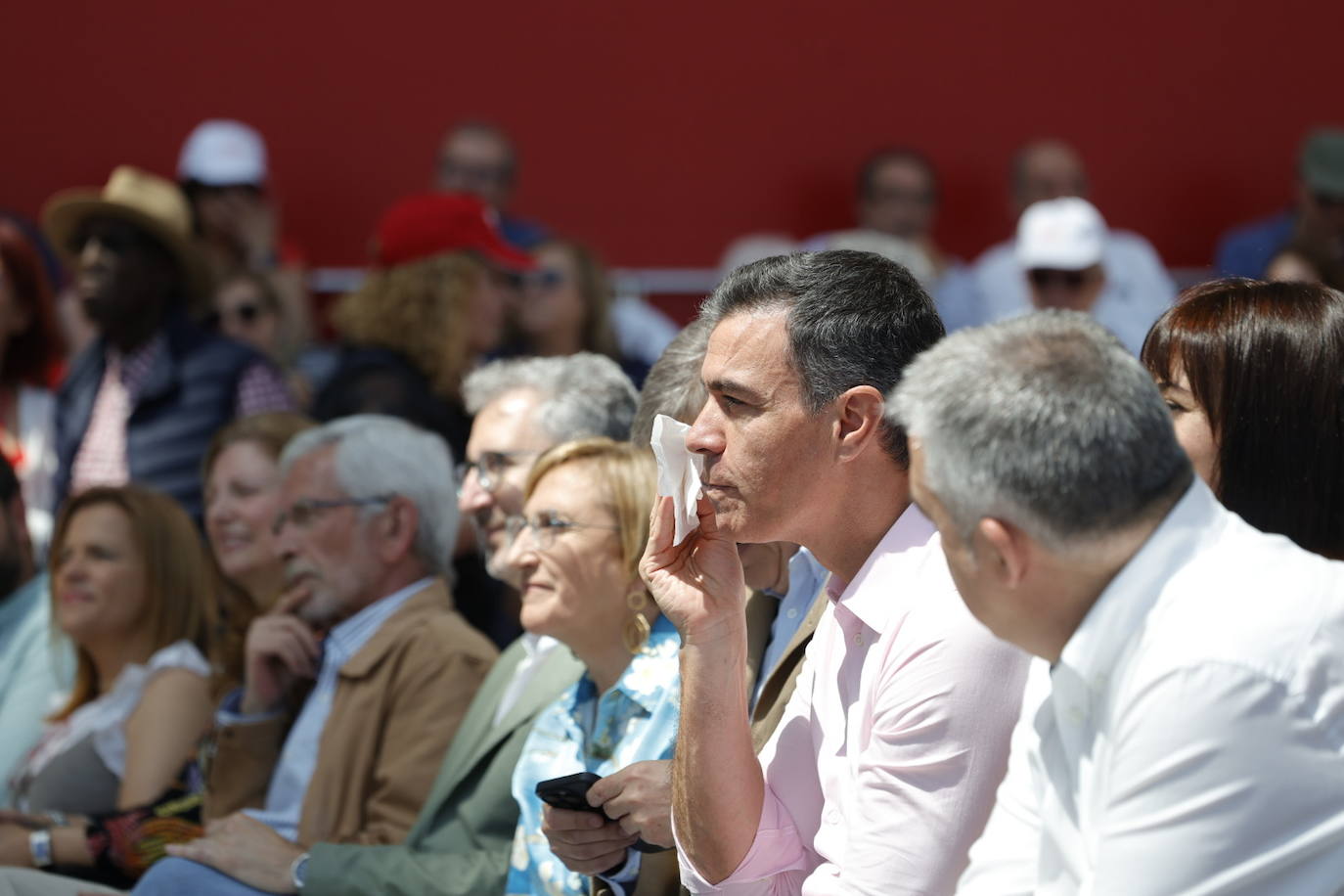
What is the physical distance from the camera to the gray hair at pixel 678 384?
109 inches

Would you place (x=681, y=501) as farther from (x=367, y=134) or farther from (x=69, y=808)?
(x=367, y=134)

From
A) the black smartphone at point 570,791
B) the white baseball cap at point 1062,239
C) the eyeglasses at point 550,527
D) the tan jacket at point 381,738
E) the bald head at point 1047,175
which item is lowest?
the tan jacket at point 381,738

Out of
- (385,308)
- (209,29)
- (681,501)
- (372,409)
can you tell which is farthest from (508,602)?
(209,29)

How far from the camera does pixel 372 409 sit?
459cm

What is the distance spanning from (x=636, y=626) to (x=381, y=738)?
867 millimetres

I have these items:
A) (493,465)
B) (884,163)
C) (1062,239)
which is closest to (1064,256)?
(1062,239)

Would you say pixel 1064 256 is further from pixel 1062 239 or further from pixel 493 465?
pixel 493 465

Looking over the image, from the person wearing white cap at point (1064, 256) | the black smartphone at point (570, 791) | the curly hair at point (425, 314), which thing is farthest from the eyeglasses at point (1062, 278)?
the black smartphone at point (570, 791)

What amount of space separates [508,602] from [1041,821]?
2.92 metres

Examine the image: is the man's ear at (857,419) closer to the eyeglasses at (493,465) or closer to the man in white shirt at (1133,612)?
the man in white shirt at (1133,612)

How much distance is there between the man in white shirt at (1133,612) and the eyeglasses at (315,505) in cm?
240

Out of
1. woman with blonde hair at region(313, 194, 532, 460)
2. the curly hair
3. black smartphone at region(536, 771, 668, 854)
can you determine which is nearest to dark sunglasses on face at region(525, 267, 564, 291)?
woman with blonde hair at region(313, 194, 532, 460)

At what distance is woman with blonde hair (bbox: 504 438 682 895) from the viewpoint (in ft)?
9.45

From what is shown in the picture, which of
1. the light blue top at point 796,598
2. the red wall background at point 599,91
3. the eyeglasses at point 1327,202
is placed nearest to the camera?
the light blue top at point 796,598
